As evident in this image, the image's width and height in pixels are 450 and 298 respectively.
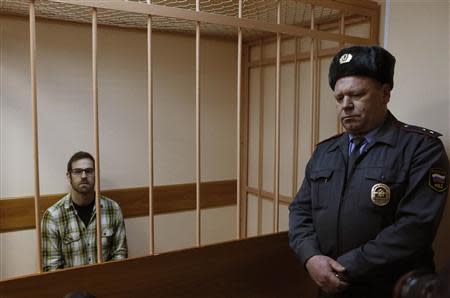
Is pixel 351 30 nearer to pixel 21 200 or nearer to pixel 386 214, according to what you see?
pixel 386 214

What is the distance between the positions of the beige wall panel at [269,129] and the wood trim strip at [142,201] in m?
0.34

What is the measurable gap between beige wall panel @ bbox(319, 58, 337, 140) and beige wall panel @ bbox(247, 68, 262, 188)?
716mm

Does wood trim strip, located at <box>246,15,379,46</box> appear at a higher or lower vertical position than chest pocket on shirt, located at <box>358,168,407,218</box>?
higher

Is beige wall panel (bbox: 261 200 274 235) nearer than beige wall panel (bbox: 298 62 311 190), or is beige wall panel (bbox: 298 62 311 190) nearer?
beige wall panel (bbox: 298 62 311 190)

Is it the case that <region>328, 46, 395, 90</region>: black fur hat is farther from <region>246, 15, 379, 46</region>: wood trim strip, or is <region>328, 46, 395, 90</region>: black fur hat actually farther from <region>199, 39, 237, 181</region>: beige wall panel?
<region>199, 39, 237, 181</region>: beige wall panel

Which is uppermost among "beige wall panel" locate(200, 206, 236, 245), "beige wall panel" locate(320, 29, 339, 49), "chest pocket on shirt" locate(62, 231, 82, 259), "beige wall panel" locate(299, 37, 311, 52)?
"beige wall panel" locate(299, 37, 311, 52)

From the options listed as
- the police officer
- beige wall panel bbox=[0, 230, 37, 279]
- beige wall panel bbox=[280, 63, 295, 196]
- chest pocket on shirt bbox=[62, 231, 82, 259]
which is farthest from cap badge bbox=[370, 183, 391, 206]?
beige wall panel bbox=[0, 230, 37, 279]

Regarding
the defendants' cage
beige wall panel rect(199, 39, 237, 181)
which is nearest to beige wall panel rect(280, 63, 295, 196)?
the defendants' cage

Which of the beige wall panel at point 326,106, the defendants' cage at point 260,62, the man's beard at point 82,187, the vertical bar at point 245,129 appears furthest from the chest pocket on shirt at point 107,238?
the beige wall panel at point 326,106

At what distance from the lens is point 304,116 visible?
8.42 feet

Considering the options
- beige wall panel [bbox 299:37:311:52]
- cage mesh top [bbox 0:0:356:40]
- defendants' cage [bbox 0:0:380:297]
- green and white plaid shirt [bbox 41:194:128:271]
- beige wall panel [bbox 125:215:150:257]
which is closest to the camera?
defendants' cage [bbox 0:0:380:297]

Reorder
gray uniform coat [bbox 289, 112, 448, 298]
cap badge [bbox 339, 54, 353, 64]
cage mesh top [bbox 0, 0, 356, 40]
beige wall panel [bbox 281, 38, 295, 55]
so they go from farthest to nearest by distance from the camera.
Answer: beige wall panel [bbox 281, 38, 295, 55]
cage mesh top [bbox 0, 0, 356, 40]
cap badge [bbox 339, 54, 353, 64]
gray uniform coat [bbox 289, 112, 448, 298]

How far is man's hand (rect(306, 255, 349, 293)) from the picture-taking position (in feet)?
4.05

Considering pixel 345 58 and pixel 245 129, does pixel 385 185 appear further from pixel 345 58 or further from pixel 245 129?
pixel 245 129
